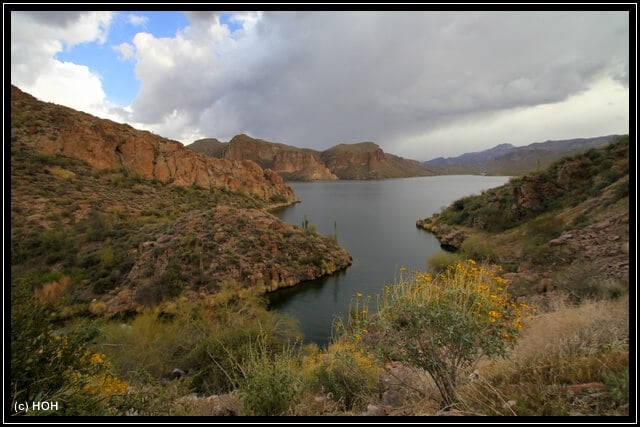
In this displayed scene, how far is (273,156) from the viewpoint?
165000mm

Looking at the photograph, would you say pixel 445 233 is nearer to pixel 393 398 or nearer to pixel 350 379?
pixel 350 379

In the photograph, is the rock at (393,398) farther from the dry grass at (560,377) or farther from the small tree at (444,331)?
the dry grass at (560,377)

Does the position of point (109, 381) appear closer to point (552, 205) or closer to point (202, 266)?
point (202, 266)

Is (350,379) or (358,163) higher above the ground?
(358,163)

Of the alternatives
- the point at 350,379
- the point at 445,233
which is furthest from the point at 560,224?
the point at 350,379

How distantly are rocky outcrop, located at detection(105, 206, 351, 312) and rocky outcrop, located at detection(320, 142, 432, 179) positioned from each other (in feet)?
471

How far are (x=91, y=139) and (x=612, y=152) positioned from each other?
139 ft

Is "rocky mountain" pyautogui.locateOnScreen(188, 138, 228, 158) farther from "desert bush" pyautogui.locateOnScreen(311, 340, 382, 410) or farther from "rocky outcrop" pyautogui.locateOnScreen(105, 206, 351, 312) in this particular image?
"desert bush" pyautogui.locateOnScreen(311, 340, 382, 410)

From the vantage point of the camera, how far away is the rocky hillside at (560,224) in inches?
353

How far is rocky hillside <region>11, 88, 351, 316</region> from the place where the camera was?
45.1 feet

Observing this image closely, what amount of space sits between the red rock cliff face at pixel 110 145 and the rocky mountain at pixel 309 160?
3913 inches

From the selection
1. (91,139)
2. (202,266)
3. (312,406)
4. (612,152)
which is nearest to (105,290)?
(202,266)

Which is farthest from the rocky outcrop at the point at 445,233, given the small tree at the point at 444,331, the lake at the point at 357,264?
the small tree at the point at 444,331

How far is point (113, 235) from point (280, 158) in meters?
143
